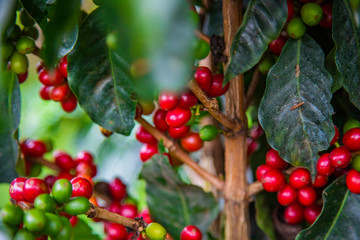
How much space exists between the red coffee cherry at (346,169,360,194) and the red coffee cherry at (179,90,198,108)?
0.32m

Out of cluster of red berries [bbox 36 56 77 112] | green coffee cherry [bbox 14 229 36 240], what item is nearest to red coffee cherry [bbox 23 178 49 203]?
green coffee cherry [bbox 14 229 36 240]

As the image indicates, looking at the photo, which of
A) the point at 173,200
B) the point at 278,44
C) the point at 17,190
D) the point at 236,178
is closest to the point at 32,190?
the point at 17,190

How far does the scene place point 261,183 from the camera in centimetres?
85

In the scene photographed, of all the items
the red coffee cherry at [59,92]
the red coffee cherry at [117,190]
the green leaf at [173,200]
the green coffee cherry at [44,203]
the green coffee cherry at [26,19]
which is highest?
the green coffee cherry at [26,19]

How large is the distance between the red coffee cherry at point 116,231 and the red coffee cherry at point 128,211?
0.11 feet

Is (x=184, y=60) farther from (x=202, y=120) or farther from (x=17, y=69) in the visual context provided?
(x=202, y=120)

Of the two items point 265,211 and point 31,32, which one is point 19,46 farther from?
point 265,211

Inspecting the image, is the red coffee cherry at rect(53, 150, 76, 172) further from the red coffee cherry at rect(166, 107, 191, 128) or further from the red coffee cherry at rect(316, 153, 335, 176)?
the red coffee cherry at rect(316, 153, 335, 176)

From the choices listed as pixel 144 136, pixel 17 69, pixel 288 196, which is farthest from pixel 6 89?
pixel 288 196

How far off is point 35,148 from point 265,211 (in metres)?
0.55

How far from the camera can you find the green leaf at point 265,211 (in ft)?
3.07

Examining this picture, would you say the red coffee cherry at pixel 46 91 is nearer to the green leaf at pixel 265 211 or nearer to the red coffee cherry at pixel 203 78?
the red coffee cherry at pixel 203 78

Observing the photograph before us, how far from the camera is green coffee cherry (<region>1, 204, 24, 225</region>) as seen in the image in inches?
21.5

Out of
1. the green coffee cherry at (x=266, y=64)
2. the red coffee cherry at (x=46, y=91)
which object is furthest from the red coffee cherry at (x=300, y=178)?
the red coffee cherry at (x=46, y=91)
